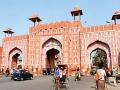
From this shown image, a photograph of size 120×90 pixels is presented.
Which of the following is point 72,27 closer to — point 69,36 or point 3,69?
point 69,36

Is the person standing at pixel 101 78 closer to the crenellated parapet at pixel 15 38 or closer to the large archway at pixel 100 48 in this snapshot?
the large archway at pixel 100 48

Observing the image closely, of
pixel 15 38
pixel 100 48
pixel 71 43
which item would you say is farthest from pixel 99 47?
pixel 15 38

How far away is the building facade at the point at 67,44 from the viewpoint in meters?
29.3

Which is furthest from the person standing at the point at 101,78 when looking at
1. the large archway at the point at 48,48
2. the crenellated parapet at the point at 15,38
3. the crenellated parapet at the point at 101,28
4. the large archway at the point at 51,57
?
the crenellated parapet at the point at 15,38

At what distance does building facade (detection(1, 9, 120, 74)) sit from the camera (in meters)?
29.3

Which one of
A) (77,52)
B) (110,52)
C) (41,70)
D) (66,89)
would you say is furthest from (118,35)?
(66,89)

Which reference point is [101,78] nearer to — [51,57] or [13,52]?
[51,57]

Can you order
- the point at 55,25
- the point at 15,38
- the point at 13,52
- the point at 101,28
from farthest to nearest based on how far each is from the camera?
the point at 13,52 < the point at 15,38 < the point at 55,25 < the point at 101,28

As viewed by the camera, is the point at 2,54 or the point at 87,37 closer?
the point at 87,37

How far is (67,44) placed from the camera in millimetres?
31344

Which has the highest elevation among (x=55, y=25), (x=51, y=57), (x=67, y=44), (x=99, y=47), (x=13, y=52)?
(x=55, y=25)

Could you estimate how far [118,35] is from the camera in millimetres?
28922

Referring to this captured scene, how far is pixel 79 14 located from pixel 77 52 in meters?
5.35

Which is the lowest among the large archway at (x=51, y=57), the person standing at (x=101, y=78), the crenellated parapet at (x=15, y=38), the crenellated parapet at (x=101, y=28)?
the person standing at (x=101, y=78)
